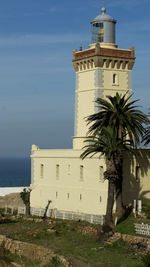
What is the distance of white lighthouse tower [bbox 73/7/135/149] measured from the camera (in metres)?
48.2

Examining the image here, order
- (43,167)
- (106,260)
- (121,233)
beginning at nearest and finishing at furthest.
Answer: (106,260)
(121,233)
(43,167)

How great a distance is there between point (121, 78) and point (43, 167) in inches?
419

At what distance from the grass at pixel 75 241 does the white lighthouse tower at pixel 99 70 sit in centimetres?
977

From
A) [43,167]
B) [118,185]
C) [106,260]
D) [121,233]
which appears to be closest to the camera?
[106,260]

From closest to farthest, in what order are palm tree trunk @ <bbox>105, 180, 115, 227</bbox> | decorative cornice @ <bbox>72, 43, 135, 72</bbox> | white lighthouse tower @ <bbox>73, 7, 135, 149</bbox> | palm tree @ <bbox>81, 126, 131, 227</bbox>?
1. palm tree @ <bbox>81, 126, 131, 227</bbox>
2. palm tree trunk @ <bbox>105, 180, 115, 227</bbox>
3. decorative cornice @ <bbox>72, 43, 135, 72</bbox>
4. white lighthouse tower @ <bbox>73, 7, 135, 149</bbox>

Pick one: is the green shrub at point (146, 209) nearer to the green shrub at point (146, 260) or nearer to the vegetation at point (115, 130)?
the vegetation at point (115, 130)

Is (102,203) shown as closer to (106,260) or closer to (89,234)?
(89,234)

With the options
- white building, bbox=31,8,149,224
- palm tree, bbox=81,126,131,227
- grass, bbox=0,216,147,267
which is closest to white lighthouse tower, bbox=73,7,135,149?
white building, bbox=31,8,149,224

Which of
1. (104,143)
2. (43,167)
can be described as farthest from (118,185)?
(43,167)

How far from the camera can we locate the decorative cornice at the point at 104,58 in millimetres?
48000

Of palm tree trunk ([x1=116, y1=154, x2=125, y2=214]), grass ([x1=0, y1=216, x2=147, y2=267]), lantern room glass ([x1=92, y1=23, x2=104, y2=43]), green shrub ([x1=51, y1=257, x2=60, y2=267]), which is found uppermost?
lantern room glass ([x1=92, y1=23, x2=104, y2=43])

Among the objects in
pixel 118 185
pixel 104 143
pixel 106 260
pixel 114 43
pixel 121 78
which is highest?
pixel 114 43

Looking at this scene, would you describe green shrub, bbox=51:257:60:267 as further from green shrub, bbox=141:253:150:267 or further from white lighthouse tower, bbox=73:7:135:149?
white lighthouse tower, bbox=73:7:135:149

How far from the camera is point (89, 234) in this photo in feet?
129
